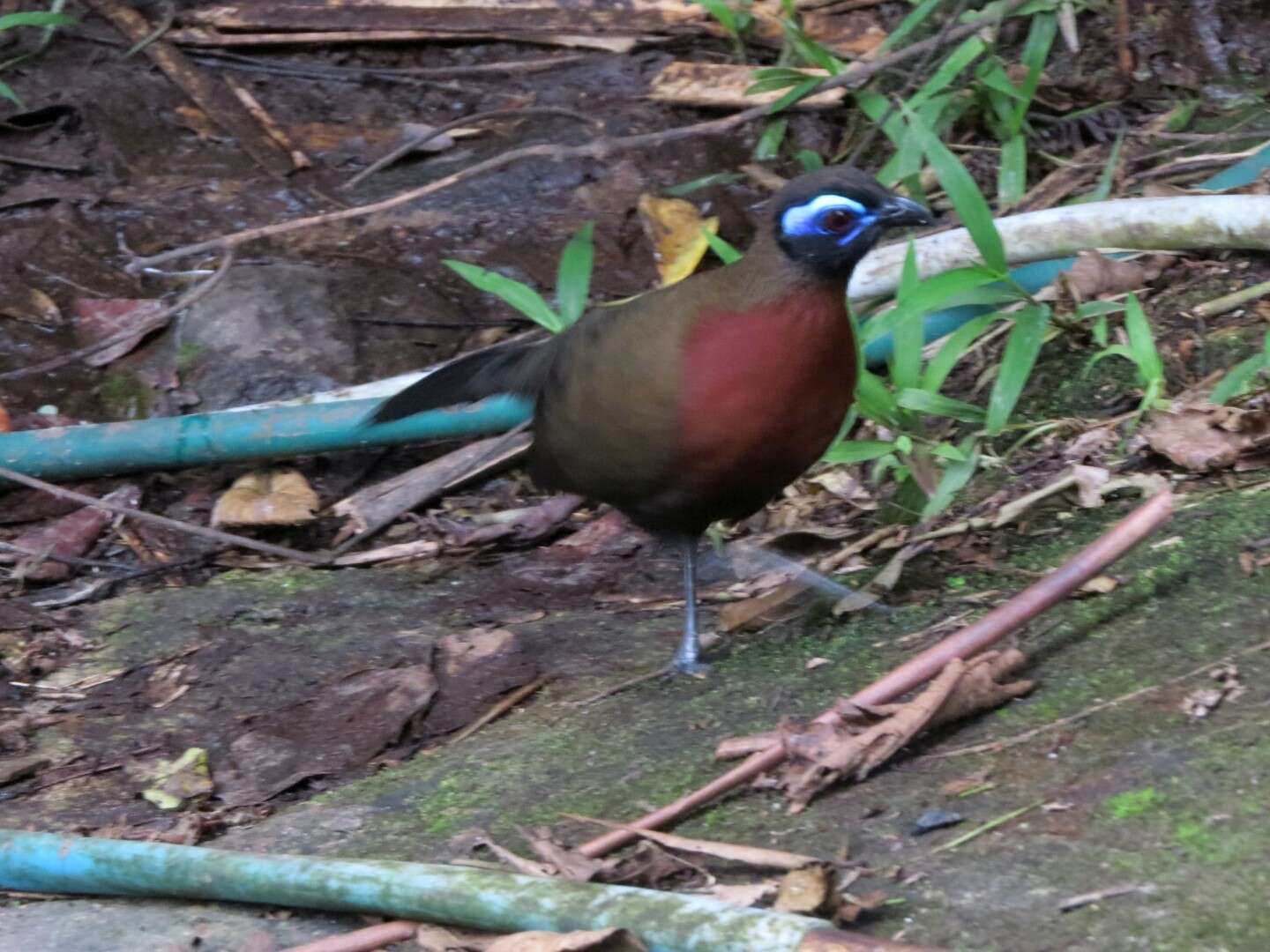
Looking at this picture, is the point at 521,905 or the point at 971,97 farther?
the point at 971,97

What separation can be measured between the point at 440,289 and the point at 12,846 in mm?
3199

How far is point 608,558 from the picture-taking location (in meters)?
4.46

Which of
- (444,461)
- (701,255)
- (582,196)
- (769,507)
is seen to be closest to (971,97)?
(701,255)

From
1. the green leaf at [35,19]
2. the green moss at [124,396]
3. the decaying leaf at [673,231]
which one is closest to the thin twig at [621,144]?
the decaying leaf at [673,231]

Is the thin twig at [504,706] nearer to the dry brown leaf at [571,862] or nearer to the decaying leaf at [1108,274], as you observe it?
the dry brown leaf at [571,862]

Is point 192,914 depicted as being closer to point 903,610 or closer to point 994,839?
point 994,839

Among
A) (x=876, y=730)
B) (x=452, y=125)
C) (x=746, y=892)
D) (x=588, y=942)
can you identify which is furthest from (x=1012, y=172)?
(x=588, y=942)

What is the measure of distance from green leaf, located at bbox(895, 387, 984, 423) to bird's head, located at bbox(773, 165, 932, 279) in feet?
2.27

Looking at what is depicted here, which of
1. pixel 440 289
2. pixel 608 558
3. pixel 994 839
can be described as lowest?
pixel 608 558

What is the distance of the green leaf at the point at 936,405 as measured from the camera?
3.85 metres

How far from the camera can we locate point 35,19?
5.82 m

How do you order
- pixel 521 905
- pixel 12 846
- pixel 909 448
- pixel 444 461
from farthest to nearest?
pixel 444 461, pixel 909 448, pixel 12 846, pixel 521 905

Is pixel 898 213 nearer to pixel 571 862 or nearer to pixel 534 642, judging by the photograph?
pixel 534 642

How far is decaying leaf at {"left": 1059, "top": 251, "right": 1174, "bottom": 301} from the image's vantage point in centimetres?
419
